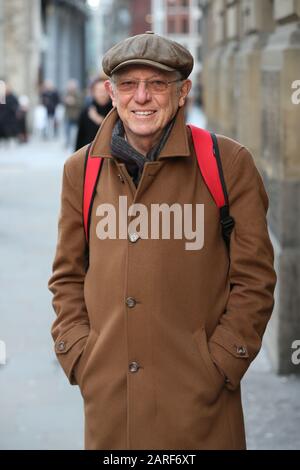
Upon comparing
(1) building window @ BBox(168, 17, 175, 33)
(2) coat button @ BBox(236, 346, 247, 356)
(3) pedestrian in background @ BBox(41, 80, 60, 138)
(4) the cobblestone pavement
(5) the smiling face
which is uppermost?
(1) building window @ BBox(168, 17, 175, 33)

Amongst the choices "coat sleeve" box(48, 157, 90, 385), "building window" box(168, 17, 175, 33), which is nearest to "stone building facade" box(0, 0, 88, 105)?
"coat sleeve" box(48, 157, 90, 385)

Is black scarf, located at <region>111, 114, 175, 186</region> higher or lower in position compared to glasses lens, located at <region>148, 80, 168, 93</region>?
lower

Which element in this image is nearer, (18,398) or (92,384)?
(92,384)

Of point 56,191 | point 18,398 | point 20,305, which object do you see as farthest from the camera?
point 56,191

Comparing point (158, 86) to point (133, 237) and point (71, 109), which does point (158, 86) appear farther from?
point (71, 109)

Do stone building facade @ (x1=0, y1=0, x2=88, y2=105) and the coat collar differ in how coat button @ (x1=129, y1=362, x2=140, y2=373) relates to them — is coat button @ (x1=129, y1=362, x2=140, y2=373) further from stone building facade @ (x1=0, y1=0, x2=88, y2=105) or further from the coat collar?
stone building facade @ (x1=0, y1=0, x2=88, y2=105)

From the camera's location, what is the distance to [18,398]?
21.3 ft

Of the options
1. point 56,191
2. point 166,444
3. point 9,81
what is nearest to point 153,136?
point 166,444

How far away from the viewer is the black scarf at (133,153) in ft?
11.4

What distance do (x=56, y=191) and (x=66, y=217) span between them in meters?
14.2

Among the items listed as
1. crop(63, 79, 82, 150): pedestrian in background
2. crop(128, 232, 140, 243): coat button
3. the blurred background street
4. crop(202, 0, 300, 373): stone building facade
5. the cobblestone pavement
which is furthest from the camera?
crop(63, 79, 82, 150): pedestrian in background

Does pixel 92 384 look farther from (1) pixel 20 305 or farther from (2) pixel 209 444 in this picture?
(1) pixel 20 305

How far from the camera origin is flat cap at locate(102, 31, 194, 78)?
336 cm

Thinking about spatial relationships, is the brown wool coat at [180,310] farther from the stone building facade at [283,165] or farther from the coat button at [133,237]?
the stone building facade at [283,165]
